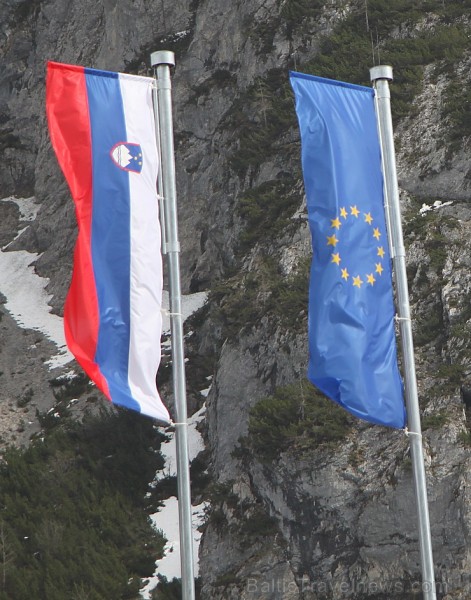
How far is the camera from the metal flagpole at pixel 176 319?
9.81 m

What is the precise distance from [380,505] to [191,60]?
75.6 feet

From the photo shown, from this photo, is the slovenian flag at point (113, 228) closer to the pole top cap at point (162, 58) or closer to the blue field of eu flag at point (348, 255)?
the pole top cap at point (162, 58)

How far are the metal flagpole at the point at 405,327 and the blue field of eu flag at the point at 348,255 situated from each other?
0.10 meters

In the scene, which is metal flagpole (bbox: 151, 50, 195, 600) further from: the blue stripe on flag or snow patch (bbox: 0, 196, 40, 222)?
snow patch (bbox: 0, 196, 40, 222)

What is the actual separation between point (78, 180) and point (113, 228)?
1.98 ft

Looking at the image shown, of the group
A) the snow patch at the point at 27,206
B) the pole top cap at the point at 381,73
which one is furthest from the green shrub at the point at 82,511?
the snow patch at the point at 27,206

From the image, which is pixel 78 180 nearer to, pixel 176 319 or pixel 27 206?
pixel 176 319

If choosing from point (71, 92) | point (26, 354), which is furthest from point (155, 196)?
point (26, 354)

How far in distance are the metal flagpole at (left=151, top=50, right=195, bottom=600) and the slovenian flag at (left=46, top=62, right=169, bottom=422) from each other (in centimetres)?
13

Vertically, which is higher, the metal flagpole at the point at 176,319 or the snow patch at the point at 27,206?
the snow patch at the point at 27,206

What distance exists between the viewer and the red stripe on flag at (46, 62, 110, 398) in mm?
10148

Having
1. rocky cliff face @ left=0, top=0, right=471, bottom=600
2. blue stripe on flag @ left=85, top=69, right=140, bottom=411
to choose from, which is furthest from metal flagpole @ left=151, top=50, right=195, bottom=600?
rocky cliff face @ left=0, top=0, right=471, bottom=600

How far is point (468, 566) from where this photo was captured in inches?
790

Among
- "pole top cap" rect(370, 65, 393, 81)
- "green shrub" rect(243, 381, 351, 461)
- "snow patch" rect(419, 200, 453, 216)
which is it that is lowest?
"green shrub" rect(243, 381, 351, 461)
